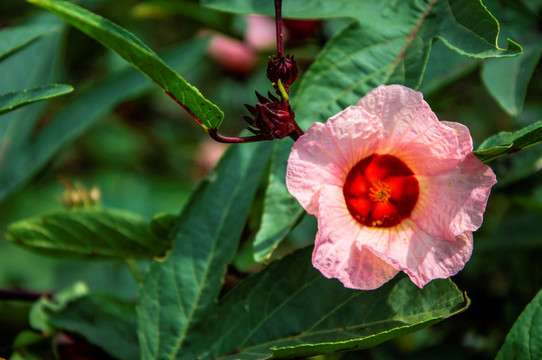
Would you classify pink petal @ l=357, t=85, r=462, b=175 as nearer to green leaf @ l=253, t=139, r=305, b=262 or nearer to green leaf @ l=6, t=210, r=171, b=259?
green leaf @ l=253, t=139, r=305, b=262

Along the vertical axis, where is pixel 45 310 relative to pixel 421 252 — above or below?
below

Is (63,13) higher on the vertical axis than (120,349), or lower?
higher

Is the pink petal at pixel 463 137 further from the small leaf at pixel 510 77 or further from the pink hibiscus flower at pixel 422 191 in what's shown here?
the small leaf at pixel 510 77

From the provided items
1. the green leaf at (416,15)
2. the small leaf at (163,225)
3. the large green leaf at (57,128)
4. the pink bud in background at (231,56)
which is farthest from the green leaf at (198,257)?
the pink bud in background at (231,56)

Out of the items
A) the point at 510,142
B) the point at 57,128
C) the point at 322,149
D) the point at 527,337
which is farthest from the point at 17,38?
the point at 527,337

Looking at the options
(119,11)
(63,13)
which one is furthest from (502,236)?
(119,11)

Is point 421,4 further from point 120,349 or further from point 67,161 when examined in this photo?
point 67,161

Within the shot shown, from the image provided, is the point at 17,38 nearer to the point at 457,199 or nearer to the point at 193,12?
the point at 193,12
